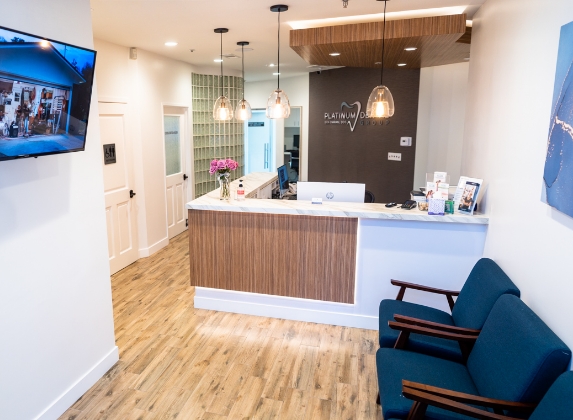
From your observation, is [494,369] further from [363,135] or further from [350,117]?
[350,117]

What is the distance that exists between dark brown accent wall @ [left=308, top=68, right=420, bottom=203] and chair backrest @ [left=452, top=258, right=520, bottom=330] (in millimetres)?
3878

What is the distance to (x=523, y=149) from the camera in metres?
2.40

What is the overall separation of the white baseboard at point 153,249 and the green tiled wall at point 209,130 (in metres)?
1.16

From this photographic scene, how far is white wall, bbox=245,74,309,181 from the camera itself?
27.1 ft

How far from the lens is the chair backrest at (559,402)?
4.82ft

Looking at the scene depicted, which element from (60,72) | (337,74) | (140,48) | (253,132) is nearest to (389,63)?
(337,74)

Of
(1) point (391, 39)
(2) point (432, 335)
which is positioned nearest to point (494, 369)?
(2) point (432, 335)

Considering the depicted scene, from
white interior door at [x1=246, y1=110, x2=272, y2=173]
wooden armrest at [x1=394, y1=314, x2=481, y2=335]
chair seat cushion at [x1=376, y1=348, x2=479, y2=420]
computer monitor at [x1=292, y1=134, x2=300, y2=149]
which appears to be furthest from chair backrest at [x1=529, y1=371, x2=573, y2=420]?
white interior door at [x1=246, y1=110, x2=272, y2=173]

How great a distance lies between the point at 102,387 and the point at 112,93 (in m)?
3.32

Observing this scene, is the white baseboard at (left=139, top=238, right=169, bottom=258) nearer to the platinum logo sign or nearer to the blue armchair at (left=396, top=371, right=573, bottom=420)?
the platinum logo sign

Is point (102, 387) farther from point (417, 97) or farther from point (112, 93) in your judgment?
point (417, 97)

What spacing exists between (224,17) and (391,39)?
5.07ft

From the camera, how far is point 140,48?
5.16 metres

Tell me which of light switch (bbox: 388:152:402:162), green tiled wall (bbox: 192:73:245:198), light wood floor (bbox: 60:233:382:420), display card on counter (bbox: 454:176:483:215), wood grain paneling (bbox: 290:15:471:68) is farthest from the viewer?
green tiled wall (bbox: 192:73:245:198)
